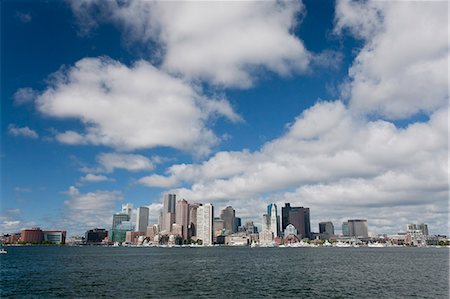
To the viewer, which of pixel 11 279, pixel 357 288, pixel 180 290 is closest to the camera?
pixel 180 290

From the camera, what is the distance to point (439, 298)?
69562 millimetres

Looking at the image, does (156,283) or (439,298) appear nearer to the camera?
(439,298)

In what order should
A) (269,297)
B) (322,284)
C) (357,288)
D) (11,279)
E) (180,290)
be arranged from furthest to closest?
1. (11,279)
2. (322,284)
3. (357,288)
4. (180,290)
5. (269,297)

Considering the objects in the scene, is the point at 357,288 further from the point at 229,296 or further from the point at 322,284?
the point at 229,296

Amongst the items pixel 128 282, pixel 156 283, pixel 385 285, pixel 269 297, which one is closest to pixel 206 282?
pixel 156 283

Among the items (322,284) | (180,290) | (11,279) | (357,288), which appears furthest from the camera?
(11,279)

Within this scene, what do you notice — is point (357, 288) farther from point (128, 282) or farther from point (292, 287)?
point (128, 282)

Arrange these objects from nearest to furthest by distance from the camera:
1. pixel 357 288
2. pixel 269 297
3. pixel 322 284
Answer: pixel 269 297, pixel 357 288, pixel 322 284

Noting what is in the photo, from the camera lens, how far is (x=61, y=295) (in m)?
71.1

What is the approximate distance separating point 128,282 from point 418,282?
71.1 meters

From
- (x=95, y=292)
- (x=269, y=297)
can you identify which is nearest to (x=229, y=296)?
(x=269, y=297)

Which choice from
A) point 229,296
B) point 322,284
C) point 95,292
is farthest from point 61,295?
point 322,284

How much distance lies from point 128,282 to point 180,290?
61.6ft

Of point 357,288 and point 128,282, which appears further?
point 128,282
